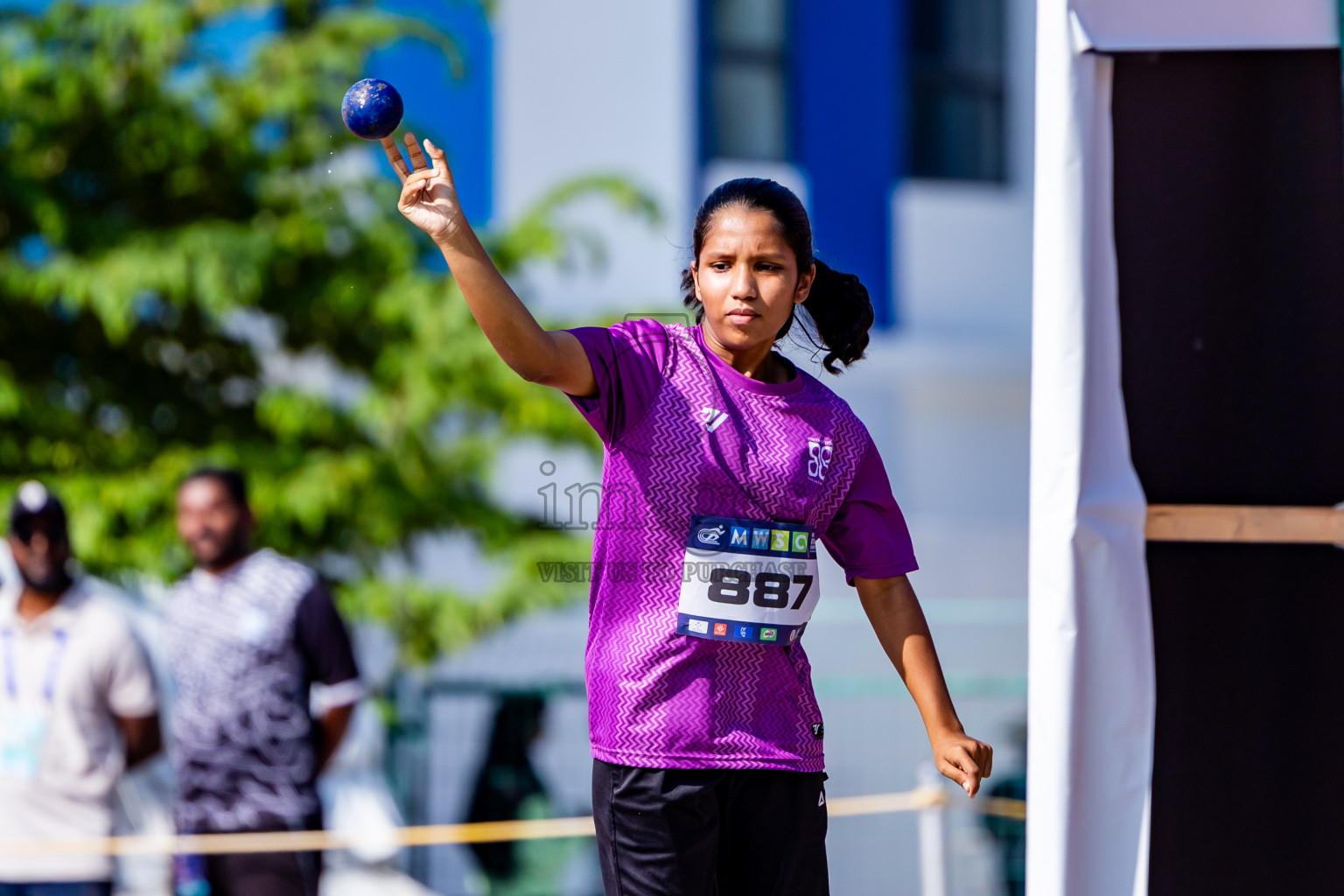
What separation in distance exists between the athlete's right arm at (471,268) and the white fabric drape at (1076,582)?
0.84m

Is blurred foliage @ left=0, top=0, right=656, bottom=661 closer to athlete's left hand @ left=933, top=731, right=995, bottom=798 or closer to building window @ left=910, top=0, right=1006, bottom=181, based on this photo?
athlete's left hand @ left=933, top=731, right=995, bottom=798

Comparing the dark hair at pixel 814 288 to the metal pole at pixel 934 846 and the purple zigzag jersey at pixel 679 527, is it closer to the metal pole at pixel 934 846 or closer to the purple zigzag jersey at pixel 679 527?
the purple zigzag jersey at pixel 679 527

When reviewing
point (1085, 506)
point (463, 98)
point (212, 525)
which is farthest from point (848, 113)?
point (1085, 506)

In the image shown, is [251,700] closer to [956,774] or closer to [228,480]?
[228,480]

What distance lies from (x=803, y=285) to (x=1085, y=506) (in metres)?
0.58

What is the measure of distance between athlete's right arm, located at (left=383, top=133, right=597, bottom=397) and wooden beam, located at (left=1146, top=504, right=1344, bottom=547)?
1.07m

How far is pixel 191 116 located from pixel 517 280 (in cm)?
174

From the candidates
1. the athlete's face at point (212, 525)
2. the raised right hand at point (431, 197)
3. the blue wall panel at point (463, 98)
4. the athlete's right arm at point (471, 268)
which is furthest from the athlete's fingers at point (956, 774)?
the blue wall panel at point (463, 98)

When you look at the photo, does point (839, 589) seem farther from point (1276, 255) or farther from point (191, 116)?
point (1276, 255)

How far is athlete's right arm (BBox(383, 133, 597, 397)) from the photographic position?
75.9 inches

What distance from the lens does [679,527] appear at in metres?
2.14

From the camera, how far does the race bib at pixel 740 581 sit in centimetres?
210

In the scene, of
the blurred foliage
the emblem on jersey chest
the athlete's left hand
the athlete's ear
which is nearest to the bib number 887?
the emblem on jersey chest

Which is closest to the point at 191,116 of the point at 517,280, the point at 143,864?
the point at 517,280
